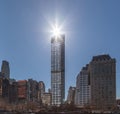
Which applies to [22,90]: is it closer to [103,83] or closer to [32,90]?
[32,90]

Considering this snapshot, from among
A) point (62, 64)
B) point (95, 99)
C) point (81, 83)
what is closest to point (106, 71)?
point (95, 99)

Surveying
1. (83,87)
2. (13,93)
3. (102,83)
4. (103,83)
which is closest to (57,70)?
(83,87)

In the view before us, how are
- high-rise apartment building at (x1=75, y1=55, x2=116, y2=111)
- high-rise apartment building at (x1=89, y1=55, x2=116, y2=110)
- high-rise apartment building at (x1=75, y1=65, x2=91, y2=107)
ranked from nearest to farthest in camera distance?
1. high-rise apartment building at (x1=75, y1=55, x2=116, y2=111)
2. high-rise apartment building at (x1=89, y1=55, x2=116, y2=110)
3. high-rise apartment building at (x1=75, y1=65, x2=91, y2=107)

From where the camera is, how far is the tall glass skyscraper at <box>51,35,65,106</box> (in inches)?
6250

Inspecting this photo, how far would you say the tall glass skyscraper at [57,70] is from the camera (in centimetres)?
15876

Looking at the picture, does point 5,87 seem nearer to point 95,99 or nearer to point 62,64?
point 62,64

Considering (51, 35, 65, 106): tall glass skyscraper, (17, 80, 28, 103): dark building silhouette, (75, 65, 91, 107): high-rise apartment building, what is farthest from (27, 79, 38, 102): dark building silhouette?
(75, 65, 91, 107): high-rise apartment building

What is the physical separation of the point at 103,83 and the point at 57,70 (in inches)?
1606

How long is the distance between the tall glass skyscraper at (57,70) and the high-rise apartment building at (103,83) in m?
25.9

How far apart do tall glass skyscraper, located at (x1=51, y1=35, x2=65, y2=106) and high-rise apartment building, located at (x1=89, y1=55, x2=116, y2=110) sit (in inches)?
1020

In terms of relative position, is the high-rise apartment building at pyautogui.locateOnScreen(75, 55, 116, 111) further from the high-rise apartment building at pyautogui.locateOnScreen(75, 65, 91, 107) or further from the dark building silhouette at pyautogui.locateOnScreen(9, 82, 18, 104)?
the dark building silhouette at pyautogui.locateOnScreen(9, 82, 18, 104)

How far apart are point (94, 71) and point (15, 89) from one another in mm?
53629

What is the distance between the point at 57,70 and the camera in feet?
548

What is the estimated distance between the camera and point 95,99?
130375 millimetres
